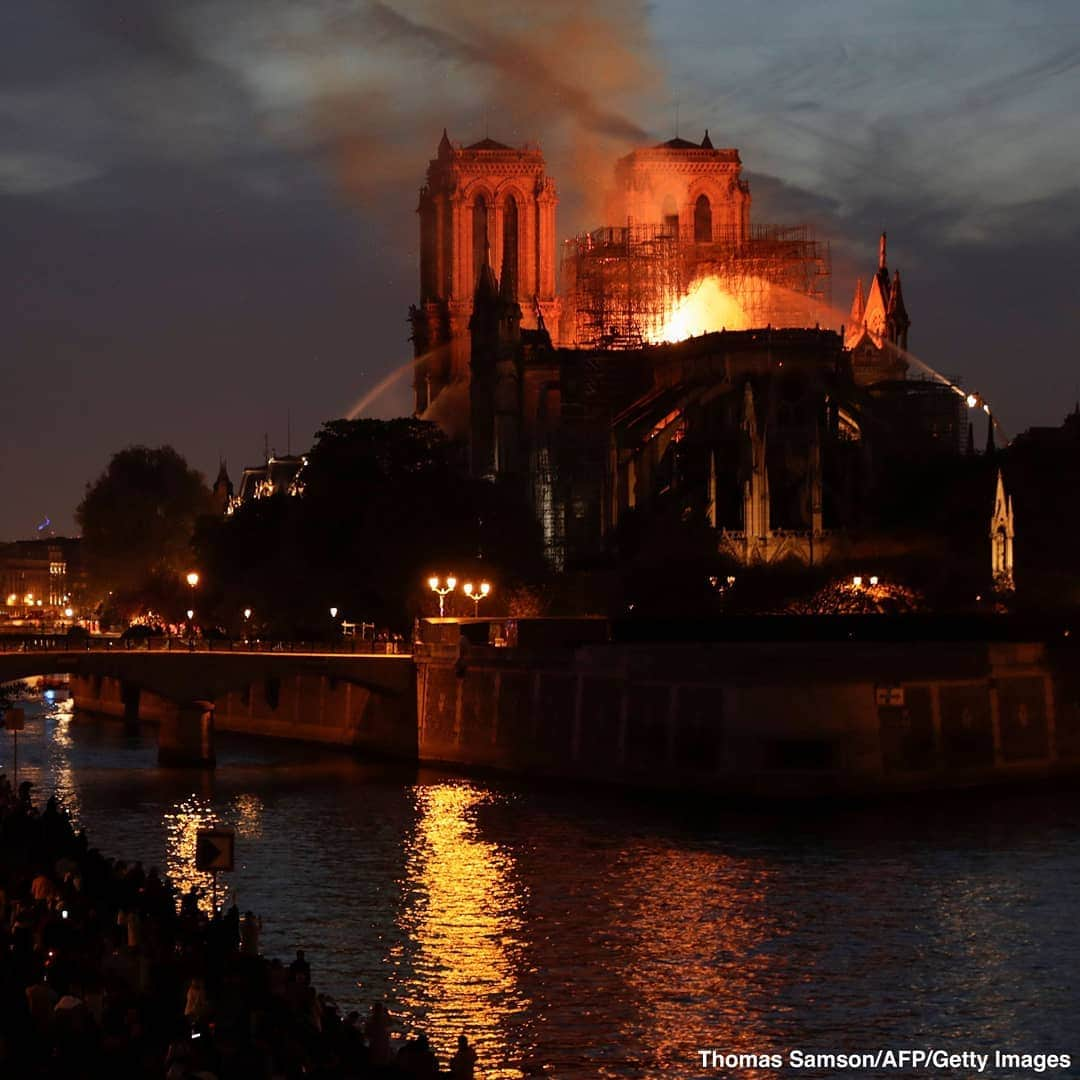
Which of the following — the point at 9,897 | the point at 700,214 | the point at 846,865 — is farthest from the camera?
the point at 700,214

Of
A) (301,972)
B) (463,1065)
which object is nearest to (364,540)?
(301,972)

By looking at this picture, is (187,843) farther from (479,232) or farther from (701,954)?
(479,232)

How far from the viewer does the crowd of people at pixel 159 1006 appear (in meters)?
23.3

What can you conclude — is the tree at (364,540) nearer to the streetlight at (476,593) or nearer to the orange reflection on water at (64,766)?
the streetlight at (476,593)

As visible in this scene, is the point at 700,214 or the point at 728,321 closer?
the point at 728,321

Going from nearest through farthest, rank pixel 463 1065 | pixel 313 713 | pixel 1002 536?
pixel 463 1065
pixel 313 713
pixel 1002 536

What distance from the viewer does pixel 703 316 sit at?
133 m

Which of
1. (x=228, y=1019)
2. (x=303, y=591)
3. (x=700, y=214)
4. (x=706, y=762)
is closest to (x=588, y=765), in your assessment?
(x=706, y=762)

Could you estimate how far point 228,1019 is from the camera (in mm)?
25469

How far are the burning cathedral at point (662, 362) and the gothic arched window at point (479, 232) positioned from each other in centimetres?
15

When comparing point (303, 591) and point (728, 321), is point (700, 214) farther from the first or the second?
point (303, 591)

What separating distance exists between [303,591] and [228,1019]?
66.5 meters

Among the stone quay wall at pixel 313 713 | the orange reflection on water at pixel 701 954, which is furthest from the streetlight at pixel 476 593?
the orange reflection on water at pixel 701 954

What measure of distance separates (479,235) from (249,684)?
7491cm
